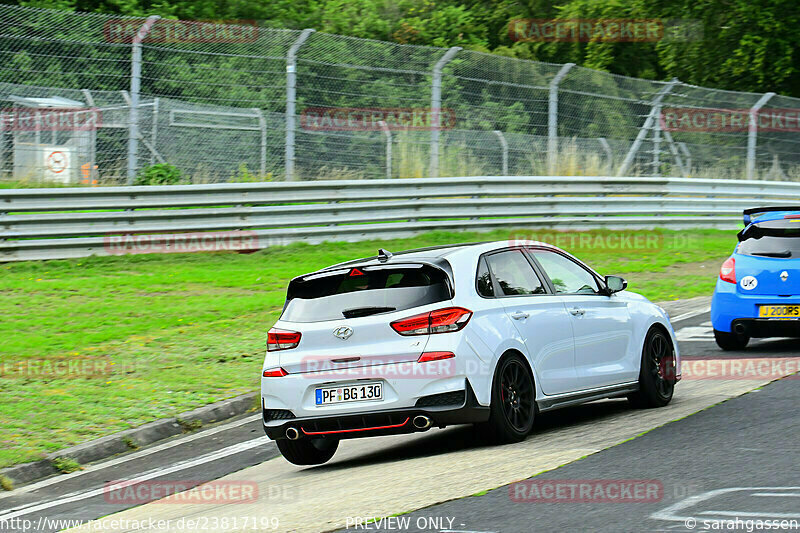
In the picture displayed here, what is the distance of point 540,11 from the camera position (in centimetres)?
4709

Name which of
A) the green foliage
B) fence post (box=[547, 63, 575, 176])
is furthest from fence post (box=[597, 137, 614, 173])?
the green foliage

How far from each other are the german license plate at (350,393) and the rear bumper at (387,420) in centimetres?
10

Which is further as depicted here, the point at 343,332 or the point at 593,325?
the point at 593,325

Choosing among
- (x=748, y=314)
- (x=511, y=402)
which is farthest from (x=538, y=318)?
(x=748, y=314)

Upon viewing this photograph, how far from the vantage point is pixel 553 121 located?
2205cm

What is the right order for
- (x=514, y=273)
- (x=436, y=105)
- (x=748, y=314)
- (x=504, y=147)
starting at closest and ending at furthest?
(x=514, y=273)
(x=748, y=314)
(x=436, y=105)
(x=504, y=147)

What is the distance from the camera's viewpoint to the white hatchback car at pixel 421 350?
7.53m

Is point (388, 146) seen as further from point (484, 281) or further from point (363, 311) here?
point (363, 311)

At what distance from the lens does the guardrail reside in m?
16.8

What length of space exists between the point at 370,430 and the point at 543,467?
130 cm

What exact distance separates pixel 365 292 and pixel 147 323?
239 inches

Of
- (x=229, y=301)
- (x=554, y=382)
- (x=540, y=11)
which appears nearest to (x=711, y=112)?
(x=229, y=301)

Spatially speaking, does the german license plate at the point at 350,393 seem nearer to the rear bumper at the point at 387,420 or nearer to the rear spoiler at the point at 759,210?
the rear bumper at the point at 387,420

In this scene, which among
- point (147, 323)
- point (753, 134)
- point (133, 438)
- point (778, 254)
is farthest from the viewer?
point (753, 134)
